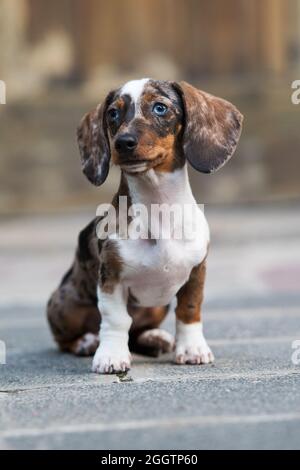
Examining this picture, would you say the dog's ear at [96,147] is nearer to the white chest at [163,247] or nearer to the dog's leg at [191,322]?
the white chest at [163,247]

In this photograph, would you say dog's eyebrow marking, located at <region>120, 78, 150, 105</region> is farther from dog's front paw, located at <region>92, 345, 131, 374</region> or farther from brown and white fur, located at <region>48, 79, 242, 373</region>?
dog's front paw, located at <region>92, 345, 131, 374</region>

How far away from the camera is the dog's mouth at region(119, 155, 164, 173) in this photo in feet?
10.7

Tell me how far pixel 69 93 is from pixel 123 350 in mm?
5686

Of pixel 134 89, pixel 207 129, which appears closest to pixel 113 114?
pixel 134 89

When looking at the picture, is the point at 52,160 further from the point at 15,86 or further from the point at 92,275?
the point at 92,275

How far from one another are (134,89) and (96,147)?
0.32 m

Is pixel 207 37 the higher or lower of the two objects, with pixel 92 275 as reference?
higher

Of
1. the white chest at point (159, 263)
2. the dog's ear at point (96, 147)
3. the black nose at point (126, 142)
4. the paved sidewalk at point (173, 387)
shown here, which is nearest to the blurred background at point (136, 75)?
the paved sidewalk at point (173, 387)

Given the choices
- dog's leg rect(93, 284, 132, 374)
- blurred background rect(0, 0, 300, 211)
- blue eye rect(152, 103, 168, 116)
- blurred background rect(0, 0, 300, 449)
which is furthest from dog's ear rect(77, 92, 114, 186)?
blurred background rect(0, 0, 300, 211)

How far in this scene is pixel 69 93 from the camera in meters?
8.83

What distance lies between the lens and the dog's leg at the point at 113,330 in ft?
11.2

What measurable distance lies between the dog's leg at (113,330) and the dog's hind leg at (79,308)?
0.35 m

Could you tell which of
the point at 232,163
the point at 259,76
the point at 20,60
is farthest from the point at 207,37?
the point at 20,60

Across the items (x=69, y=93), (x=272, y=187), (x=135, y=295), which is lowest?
(x=135, y=295)
